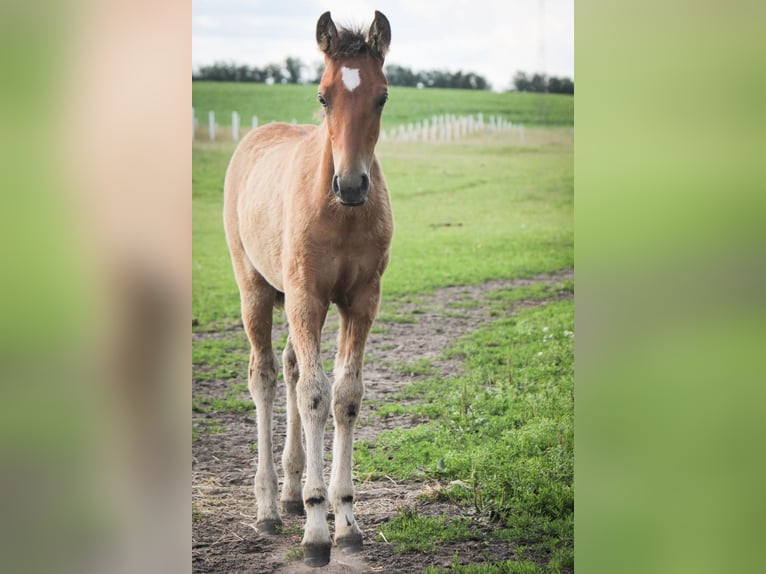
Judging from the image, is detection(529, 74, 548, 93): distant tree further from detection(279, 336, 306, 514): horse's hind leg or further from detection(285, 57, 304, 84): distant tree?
detection(279, 336, 306, 514): horse's hind leg

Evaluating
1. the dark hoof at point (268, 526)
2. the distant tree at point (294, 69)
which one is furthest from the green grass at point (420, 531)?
the distant tree at point (294, 69)

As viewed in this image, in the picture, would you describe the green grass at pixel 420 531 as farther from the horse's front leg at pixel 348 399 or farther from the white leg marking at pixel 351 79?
the white leg marking at pixel 351 79

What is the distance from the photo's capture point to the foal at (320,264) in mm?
3773

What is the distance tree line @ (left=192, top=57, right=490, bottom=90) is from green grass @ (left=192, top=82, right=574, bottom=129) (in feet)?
0.12

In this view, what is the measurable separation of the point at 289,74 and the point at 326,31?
1039 mm

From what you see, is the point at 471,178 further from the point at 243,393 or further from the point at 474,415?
the point at 243,393

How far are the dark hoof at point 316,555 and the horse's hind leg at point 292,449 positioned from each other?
0.94 feet

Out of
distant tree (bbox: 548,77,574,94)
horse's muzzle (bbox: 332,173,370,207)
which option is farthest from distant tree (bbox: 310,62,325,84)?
distant tree (bbox: 548,77,574,94)

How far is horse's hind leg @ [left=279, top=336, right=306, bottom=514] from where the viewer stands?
4258mm
